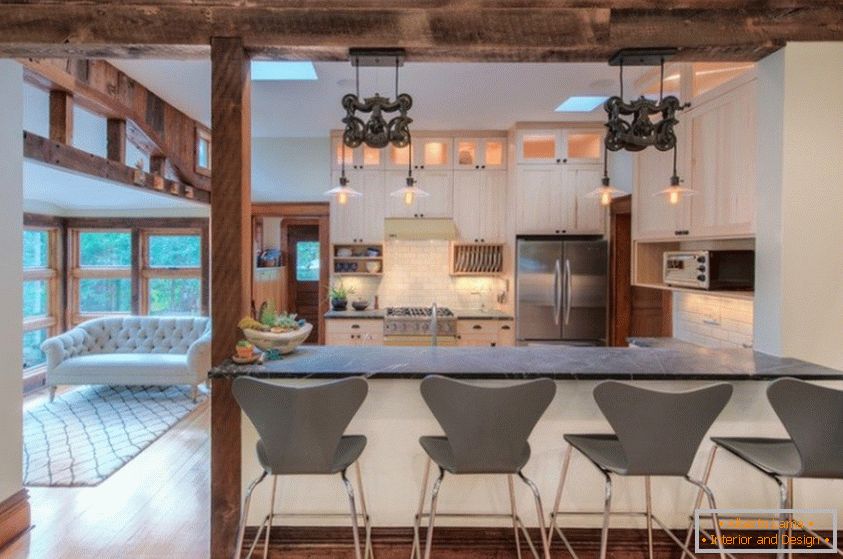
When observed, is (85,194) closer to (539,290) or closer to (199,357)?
(199,357)

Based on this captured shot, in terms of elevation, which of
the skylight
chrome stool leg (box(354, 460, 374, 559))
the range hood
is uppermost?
the skylight

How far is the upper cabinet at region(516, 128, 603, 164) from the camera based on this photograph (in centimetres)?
516

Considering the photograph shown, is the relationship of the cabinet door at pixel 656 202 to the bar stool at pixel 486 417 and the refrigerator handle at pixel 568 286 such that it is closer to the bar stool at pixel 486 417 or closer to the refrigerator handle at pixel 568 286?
the refrigerator handle at pixel 568 286

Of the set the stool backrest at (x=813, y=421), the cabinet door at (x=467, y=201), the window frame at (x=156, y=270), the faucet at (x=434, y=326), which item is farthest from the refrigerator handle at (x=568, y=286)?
the window frame at (x=156, y=270)

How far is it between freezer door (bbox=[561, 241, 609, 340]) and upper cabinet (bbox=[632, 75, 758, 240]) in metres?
1.44

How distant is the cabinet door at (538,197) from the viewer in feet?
17.0

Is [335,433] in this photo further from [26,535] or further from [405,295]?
[405,295]

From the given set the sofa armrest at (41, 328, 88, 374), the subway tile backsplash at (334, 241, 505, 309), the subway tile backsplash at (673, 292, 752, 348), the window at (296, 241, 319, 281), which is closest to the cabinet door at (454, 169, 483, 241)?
the subway tile backsplash at (334, 241, 505, 309)

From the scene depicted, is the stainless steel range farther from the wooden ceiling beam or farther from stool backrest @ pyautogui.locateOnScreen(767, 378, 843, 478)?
stool backrest @ pyautogui.locateOnScreen(767, 378, 843, 478)

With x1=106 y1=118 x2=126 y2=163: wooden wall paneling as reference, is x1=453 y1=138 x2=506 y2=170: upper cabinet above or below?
above

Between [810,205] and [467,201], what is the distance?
352cm

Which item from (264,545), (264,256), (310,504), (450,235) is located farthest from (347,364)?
(264,256)

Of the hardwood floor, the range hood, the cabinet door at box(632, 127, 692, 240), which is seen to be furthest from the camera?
the range hood

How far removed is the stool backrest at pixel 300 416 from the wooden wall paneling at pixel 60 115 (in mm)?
2782
